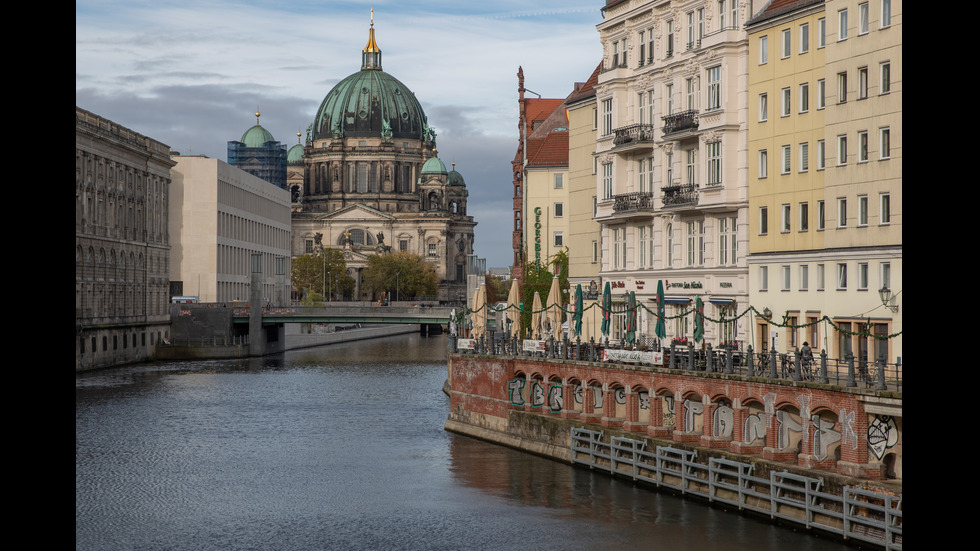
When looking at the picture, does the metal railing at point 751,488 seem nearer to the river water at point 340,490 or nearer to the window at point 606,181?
the river water at point 340,490

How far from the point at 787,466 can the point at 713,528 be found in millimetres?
2555

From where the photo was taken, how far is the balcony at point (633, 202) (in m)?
58.5

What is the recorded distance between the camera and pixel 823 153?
45344 mm

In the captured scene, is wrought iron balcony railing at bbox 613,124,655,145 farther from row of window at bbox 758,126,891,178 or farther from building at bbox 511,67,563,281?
building at bbox 511,67,563,281

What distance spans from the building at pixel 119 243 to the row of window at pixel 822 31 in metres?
59.1

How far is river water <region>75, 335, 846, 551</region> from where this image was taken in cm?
3353

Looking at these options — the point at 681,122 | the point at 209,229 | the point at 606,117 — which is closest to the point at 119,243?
the point at 209,229

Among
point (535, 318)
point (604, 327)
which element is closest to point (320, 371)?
point (535, 318)

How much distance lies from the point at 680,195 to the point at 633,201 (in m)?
4.82

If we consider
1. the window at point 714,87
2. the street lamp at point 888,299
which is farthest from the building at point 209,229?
the street lamp at point 888,299

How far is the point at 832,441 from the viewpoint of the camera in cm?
3281

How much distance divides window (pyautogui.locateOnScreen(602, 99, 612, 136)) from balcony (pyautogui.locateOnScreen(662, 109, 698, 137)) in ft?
20.7
